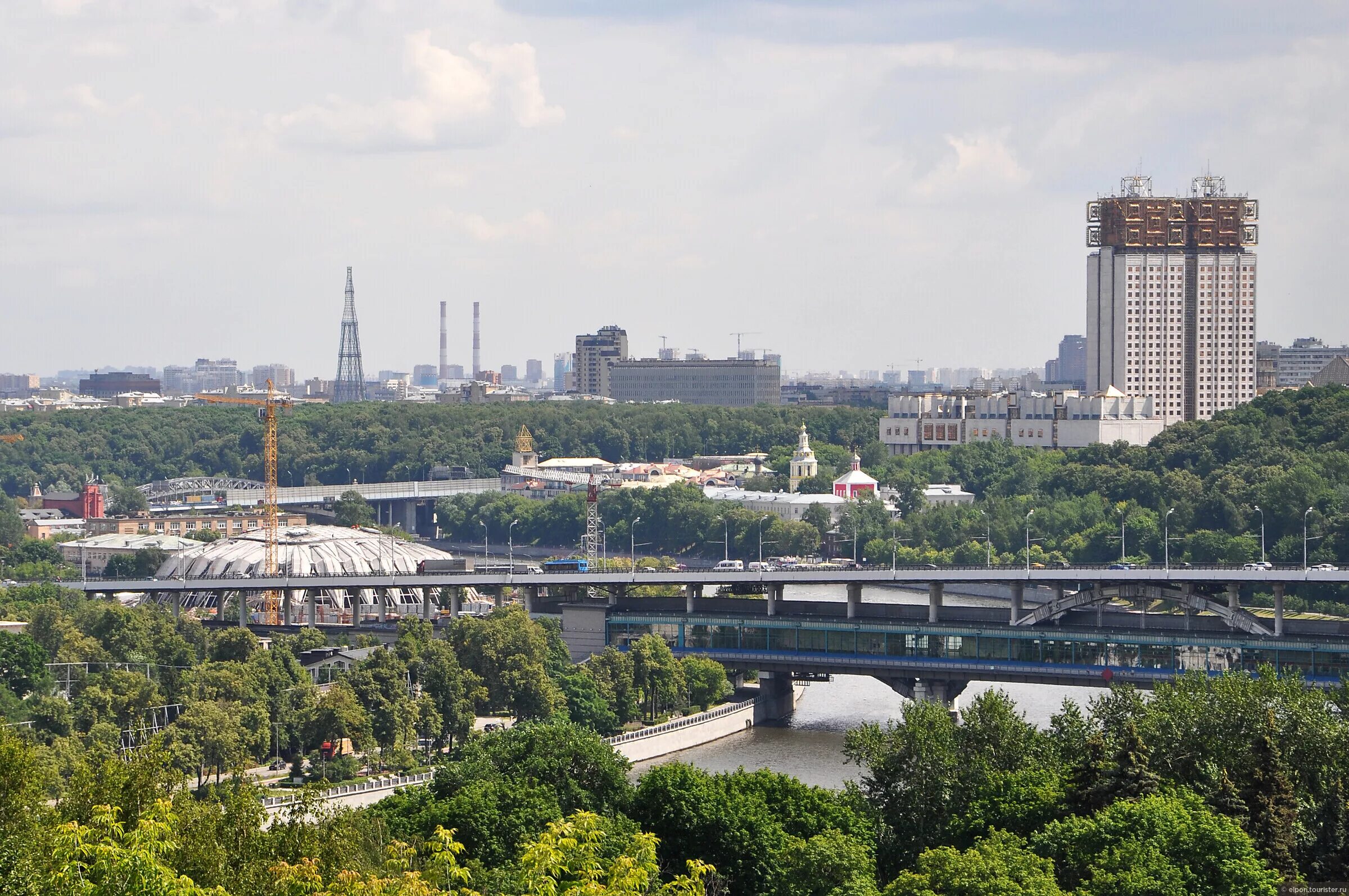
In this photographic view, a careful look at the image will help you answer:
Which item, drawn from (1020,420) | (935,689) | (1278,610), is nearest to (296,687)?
(935,689)

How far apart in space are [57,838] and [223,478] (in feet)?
441

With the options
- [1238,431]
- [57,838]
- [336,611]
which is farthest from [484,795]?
[1238,431]

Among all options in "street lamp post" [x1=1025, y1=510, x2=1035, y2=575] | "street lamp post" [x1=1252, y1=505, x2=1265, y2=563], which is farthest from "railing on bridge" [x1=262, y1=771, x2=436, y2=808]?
"street lamp post" [x1=1252, y1=505, x2=1265, y2=563]

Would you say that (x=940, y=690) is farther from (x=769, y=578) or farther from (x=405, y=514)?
(x=405, y=514)

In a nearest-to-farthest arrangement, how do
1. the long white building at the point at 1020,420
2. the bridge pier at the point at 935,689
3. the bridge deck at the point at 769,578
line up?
the bridge pier at the point at 935,689 → the bridge deck at the point at 769,578 → the long white building at the point at 1020,420

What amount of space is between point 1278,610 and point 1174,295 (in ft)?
288

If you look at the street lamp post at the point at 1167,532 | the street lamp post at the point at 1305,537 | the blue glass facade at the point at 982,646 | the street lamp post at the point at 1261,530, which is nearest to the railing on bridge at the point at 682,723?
the blue glass facade at the point at 982,646

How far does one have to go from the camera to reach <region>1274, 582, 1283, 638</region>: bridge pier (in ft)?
212

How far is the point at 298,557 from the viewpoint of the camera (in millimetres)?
90188

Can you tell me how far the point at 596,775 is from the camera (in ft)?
132

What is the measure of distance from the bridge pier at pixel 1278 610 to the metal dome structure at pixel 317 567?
99.6 feet

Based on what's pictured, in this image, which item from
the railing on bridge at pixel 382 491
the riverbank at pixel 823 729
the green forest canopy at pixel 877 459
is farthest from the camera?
the railing on bridge at pixel 382 491

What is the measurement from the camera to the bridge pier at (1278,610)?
6462cm

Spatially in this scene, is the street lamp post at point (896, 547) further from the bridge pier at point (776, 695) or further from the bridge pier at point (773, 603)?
the bridge pier at point (776, 695)
